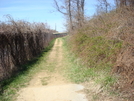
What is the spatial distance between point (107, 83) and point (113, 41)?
261cm

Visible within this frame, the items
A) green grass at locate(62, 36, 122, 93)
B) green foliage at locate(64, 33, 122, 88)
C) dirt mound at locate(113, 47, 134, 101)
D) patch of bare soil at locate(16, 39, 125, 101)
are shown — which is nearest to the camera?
dirt mound at locate(113, 47, 134, 101)

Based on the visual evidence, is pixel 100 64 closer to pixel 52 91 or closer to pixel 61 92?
pixel 61 92

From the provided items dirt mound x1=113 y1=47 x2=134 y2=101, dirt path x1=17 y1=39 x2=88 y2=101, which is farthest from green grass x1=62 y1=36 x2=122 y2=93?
dirt path x1=17 y1=39 x2=88 y2=101

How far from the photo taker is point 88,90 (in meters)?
4.34

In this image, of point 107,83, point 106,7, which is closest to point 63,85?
point 107,83

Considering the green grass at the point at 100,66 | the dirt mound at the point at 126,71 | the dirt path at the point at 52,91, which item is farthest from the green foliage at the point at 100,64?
the dirt path at the point at 52,91

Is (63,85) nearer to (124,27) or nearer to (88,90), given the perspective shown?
(88,90)

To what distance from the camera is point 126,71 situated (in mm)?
4305

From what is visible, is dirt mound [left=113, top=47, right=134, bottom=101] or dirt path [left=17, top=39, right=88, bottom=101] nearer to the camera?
dirt mound [left=113, top=47, right=134, bottom=101]

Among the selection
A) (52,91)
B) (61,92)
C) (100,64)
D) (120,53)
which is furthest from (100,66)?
(52,91)

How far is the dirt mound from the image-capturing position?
3770mm

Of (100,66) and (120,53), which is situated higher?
(120,53)

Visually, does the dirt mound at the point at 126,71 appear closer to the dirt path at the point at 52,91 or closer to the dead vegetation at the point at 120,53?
the dead vegetation at the point at 120,53

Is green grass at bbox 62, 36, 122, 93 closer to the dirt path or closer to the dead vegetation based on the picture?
the dead vegetation
